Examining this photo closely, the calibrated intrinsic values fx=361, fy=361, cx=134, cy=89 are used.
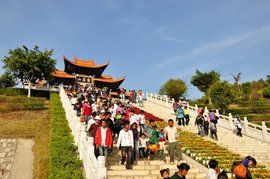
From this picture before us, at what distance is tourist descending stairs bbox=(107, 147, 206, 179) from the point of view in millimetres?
12177

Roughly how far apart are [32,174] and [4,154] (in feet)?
12.4

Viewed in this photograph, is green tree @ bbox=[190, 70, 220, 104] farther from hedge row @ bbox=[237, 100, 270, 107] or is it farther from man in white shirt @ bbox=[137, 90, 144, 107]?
man in white shirt @ bbox=[137, 90, 144, 107]

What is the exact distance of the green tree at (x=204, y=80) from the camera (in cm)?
6391

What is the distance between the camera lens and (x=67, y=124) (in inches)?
858

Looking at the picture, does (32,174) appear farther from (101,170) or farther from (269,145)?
(269,145)

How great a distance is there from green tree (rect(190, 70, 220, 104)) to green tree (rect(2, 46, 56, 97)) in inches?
1153

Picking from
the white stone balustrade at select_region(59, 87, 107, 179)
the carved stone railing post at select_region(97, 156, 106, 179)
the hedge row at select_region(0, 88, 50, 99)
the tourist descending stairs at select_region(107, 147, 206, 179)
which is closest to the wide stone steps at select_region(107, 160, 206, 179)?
the tourist descending stairs at select_region(107, 147, 206, 179)

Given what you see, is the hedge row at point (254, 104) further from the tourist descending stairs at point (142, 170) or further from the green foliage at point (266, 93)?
the tourist descending stairs at point (142, 170)

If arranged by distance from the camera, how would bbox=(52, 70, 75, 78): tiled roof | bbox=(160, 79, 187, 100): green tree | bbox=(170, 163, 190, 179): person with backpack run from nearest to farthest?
1. bbox=(170, 163, 190, 179): person with backpack
2. bbox=(52, 70, 75, 78): tiled roof
3. bbox=(160, 79, 187, 100): green tree

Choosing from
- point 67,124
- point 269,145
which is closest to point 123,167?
point 67,124

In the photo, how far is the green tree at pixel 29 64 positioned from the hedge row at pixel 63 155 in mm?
22867

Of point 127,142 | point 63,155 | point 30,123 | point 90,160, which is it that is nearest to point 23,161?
point 63,155

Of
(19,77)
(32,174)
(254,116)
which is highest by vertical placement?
(19,77)

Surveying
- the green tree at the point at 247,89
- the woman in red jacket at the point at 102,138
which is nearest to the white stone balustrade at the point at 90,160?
the woman in red jacket at the point at 102,138
